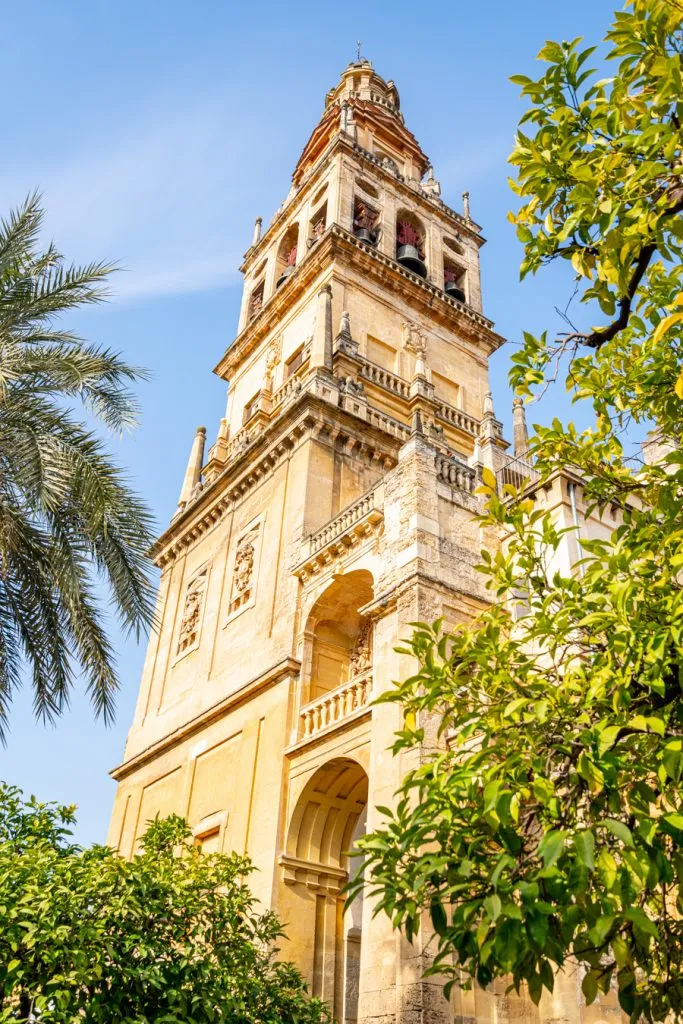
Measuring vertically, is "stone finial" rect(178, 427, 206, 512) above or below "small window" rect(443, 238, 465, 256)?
below

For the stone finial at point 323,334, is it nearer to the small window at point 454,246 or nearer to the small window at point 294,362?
the small window at point 294,362

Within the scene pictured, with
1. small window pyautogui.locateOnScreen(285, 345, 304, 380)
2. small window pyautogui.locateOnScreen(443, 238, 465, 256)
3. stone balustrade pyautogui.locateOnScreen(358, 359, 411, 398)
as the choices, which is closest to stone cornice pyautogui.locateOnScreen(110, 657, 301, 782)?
stone balustrade pyautogui.locateOnScreen(358, 359, 411, 398)

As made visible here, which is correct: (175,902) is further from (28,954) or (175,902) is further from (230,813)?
(230,813)

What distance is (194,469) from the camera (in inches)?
1027

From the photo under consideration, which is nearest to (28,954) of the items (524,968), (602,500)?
(524,968)

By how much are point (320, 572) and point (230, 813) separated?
14.8 feet

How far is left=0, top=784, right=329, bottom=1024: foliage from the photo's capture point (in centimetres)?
836

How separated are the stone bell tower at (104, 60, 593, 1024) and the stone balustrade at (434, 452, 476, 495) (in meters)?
0.05

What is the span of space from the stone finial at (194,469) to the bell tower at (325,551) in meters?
0.07

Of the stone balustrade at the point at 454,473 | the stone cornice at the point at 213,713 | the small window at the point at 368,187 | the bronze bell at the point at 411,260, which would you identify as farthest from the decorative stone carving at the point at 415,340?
the stone cornice at the point at 213,713

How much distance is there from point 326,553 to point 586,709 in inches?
455

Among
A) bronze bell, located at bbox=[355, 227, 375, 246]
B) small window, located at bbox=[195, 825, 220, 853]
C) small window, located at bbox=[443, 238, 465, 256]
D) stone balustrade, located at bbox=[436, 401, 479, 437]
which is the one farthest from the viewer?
small window, located at bbox=[443, 238, 465, 256]

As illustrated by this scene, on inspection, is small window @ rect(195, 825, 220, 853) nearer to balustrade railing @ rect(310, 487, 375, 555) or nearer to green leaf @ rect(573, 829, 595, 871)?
balustrade railing @ rect(310, 487, 375, 555)

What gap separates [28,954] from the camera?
332 inches
